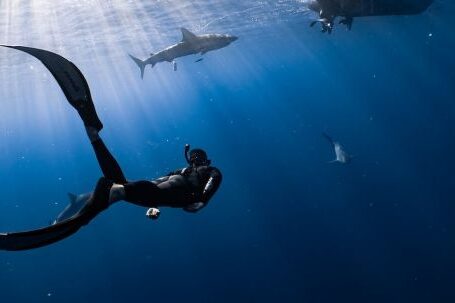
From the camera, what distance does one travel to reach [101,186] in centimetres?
439

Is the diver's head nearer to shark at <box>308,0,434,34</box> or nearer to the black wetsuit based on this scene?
the black wetsuit

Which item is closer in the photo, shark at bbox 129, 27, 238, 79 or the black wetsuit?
the black wetsuit

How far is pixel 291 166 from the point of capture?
119ft

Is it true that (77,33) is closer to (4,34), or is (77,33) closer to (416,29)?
(4,34)

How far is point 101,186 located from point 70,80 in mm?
1340

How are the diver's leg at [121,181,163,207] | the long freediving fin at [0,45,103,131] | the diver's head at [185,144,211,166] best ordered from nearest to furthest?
the long freediving fin at [0,45,103,131] → the diver's leg at [121,181,163,207] → the diver's head at [185,144,211,166]

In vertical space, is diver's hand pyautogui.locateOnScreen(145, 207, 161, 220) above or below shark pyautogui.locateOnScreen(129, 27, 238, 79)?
above

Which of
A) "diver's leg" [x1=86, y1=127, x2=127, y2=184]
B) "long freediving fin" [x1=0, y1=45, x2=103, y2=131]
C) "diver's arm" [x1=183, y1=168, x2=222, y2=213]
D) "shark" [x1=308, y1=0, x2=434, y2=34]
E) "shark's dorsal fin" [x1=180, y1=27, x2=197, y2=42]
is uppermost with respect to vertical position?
"long freediving fin" [x1=0, y1=45, x2=103, y2=131]

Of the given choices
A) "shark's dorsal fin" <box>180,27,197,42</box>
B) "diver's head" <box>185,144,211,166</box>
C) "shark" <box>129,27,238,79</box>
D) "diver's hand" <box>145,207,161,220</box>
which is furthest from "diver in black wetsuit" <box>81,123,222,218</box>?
"shark" <box>129,27,238,79</box>

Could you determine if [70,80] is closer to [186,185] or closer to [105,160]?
[105,160]

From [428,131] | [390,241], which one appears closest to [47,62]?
[390,241]

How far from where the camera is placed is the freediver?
3.70 metres

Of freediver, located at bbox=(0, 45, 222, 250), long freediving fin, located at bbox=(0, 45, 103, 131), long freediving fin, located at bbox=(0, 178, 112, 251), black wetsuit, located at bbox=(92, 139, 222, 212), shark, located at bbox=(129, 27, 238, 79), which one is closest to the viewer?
long freediving fin, located at bbox=(0, 178, 112, 251)

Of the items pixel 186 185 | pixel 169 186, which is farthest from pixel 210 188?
pixel 169 186
